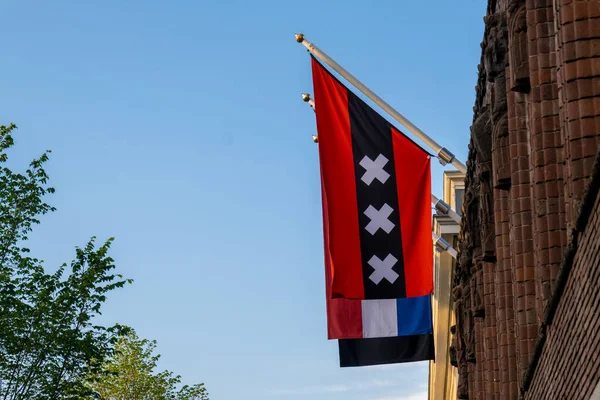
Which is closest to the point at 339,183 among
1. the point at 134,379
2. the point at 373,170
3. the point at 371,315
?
the point at 373,170

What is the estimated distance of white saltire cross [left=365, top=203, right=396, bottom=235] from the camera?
22.2 meters

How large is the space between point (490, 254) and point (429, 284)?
315 centimetres

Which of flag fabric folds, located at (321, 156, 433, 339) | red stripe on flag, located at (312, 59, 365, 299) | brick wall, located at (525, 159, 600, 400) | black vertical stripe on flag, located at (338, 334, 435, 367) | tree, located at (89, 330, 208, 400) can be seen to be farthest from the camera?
tree, located at (89, 330, 208, 400)

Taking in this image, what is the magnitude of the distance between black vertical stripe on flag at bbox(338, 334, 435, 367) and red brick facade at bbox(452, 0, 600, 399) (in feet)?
4.20

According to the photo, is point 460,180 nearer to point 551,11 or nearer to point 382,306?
point 382,306

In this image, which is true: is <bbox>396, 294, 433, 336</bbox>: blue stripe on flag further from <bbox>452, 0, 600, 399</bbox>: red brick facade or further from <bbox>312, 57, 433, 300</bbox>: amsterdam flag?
<bbox>452, 0, 600, 399</bbox>: red brick facade

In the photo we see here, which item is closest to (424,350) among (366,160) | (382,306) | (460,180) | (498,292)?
(382,306)

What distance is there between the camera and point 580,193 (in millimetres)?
10742

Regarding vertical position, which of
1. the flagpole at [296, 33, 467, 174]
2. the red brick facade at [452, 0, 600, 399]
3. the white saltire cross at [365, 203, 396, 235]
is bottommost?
the red brick facade at [452, 0, 600, 399]

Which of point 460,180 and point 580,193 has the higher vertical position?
point 460,180

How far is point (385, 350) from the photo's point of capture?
76.5 ft

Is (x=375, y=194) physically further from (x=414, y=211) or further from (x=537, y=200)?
(x=537, y=200)

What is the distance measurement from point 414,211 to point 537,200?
9427 millimetres

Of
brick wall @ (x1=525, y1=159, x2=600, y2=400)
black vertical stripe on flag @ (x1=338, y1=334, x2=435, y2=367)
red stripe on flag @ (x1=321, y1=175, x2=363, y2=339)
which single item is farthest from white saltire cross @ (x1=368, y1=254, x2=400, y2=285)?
brick wall @ (x1=525, y1=159, x2=600, y2=400)
